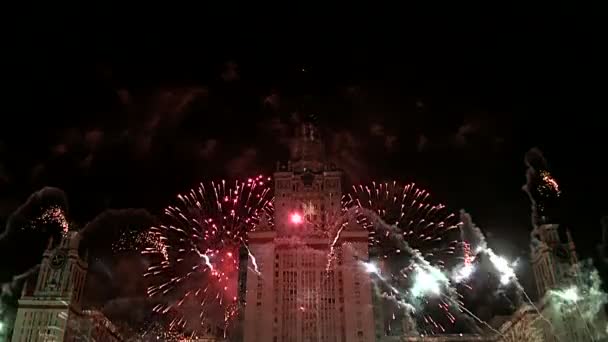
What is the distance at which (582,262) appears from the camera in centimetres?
8244

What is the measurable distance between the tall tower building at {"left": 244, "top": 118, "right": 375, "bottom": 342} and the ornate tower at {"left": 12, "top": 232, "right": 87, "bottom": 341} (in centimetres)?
2632

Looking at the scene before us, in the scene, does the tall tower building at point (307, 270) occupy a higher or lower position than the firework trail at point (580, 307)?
higher

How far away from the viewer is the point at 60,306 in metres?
86.9

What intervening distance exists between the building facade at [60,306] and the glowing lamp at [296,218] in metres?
33.9

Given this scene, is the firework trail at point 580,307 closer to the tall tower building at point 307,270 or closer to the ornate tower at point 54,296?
the tall tower building at point 307,270

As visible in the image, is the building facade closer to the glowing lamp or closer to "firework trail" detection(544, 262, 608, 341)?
the glowing lamp

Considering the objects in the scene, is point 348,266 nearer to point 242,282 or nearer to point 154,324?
point 242,282

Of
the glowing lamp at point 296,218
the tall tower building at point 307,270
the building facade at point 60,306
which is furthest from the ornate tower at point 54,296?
the glowing lamp at point 296,218

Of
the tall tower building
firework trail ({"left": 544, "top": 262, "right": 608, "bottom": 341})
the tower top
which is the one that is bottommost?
firework trail ({"left": 544, "top": 262, "right": 608, "bottom": 341})

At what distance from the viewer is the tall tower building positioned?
92188 mm

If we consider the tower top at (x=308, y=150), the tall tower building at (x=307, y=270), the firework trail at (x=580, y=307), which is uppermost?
the tower top at (x=308, y=150)

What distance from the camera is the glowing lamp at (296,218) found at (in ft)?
336

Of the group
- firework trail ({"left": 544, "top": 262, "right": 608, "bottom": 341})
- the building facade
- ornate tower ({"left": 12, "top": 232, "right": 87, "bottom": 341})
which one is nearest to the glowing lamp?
the building facade

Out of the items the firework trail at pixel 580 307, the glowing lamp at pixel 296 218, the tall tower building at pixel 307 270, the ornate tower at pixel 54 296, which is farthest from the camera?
the glowing lamp at pixel 296 218
